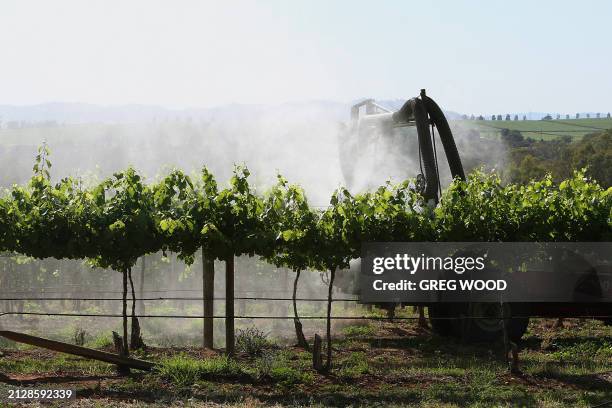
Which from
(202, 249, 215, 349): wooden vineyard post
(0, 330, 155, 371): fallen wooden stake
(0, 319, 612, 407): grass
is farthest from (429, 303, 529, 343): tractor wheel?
(0, 330, 155, 371): fallen wooden stake

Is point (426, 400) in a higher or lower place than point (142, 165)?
lower

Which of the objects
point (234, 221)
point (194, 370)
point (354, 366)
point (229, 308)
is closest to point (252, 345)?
point (229, 308)

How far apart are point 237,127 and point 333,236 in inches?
2619

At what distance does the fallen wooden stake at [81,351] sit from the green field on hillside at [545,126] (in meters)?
116

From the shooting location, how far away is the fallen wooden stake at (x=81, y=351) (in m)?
13.7

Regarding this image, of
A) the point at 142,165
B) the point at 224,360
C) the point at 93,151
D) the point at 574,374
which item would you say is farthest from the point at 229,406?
the point at 93,151

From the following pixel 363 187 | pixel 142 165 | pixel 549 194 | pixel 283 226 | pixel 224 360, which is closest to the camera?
pixel 224 360

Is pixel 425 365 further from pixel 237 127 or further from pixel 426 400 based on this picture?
pixel 237 127

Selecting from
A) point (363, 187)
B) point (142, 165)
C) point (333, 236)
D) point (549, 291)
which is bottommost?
point (549, 291)

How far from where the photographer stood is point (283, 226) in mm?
15891

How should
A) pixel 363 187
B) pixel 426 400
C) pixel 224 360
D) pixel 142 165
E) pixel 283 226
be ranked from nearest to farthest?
A: 1. pixel 426 400
2. pixel 224 360
3. pixel 283 226
4. pixel 363 187
5. pixel 142 165

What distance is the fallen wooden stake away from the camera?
1367 cm

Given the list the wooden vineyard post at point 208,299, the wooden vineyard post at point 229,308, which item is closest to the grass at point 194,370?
the wooden vineyard post at point 229,308

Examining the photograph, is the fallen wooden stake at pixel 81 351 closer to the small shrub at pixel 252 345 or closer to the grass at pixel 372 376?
the grass at pixel 372 376
